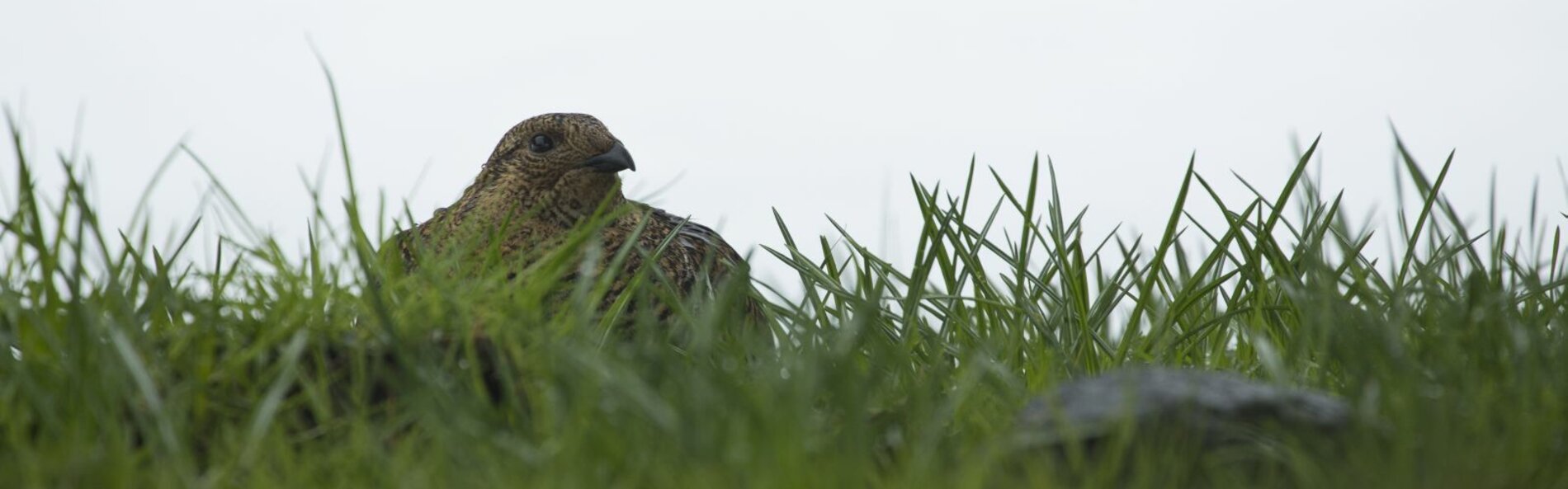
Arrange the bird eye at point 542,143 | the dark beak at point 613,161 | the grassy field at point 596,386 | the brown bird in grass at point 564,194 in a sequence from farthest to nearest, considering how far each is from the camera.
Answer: the bird eye at point 542,143 < the dark beak at point 613,161 < the brown bird in grass at point 564,194 < the grassy field at point 596,386

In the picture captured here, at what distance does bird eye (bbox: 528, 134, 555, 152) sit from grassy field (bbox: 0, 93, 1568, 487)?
120 cm

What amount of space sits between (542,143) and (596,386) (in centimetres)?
253

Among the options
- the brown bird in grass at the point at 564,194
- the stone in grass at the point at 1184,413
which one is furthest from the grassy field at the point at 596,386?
the brown bird in grass at the point at 564,194

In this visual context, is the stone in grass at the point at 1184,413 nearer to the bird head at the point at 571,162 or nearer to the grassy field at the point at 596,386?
the grassy field at the point at 596,386

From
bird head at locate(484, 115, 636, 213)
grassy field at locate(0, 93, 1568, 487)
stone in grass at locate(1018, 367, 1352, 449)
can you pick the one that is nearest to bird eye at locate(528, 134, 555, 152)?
bird head at locate(484, 115, 636, 213)

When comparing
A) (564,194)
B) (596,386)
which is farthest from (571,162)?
(596,386)

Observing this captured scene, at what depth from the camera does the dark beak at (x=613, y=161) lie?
4.57 meters

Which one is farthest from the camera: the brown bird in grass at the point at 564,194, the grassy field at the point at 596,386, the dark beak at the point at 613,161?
the dark beak at the point at 613,161

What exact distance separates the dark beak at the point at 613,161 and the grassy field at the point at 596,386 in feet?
3.32

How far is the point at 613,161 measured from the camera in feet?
15.0

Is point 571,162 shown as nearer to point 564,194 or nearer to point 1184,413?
point 564,194

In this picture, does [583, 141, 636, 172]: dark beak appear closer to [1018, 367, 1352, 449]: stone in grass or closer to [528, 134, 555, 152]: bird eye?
[528, 134, 555, 152]: bird eye

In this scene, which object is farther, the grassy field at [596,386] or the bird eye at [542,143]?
the bird eye at [542,143]

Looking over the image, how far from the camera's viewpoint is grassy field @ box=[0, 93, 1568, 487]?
2.16 m
